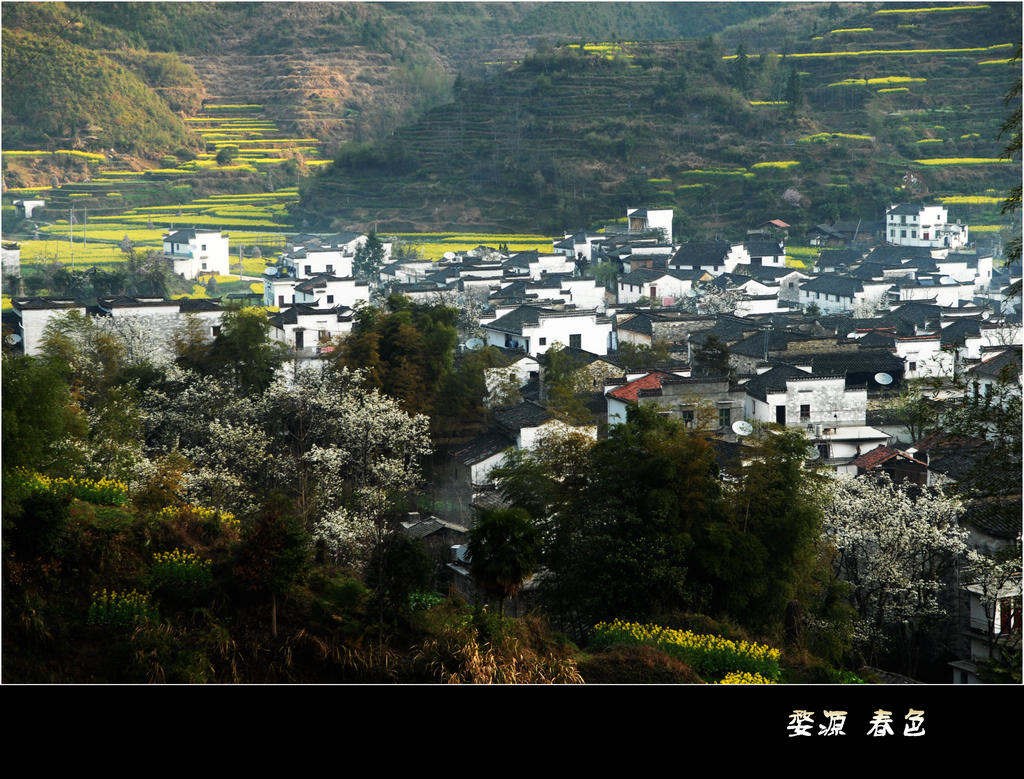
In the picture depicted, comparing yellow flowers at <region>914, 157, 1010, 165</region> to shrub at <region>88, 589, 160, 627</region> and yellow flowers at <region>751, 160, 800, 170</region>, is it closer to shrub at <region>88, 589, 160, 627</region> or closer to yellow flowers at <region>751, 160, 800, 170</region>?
yellow flowers at <region>751, 160, 800, 170</region>

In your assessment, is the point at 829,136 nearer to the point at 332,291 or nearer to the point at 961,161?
the point at 961,161

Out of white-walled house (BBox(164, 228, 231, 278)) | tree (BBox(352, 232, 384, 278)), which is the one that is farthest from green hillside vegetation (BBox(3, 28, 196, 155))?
tree (BBox(352, 232, 384, 278))

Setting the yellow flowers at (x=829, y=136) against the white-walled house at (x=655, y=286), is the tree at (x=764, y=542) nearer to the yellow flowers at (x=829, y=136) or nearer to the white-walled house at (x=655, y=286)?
the white-walled house at (x=655, y=286)

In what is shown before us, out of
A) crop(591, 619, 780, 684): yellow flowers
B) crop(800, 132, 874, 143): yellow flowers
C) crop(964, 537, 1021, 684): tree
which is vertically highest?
crop(800, 132, 874, 143): yellow flowers

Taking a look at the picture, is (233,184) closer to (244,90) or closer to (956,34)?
(244,90)

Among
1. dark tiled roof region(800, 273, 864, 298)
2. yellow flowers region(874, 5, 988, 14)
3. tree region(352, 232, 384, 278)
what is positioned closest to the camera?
dark tiled roof region(800, 273, 864, 298)

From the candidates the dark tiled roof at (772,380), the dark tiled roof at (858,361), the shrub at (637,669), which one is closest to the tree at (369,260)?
the dark tiled roof at (858,361)
